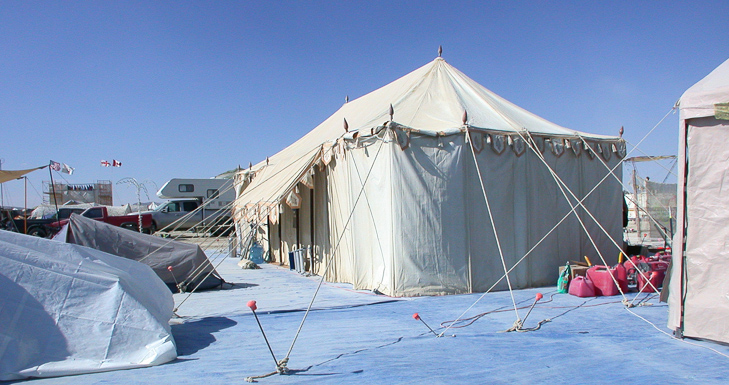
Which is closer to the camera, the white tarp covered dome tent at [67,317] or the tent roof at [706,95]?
the white tarp covered dome tent at [67,317]

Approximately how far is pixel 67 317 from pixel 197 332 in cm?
169

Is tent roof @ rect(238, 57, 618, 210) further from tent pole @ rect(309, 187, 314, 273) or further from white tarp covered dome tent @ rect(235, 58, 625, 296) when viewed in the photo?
tent pole @ rect(309, 187, 314, 273)

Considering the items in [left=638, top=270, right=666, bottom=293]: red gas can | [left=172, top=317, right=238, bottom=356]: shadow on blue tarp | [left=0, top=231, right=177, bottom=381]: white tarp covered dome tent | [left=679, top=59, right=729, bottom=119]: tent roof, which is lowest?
[left=172, top=317, right=238, bottom=356]: shadow on blue tarp

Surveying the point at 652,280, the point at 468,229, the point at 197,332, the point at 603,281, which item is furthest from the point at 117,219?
the point at 652,280

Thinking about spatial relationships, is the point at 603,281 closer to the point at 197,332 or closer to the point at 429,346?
the point at 429,346

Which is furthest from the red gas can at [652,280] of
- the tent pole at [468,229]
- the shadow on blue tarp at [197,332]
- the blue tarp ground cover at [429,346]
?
the shadow on blue tarp at [197,332]

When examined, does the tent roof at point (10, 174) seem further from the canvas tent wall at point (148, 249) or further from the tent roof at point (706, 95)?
the tent roof at point (706, 95)

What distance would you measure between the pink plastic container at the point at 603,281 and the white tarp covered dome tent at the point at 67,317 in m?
6.25

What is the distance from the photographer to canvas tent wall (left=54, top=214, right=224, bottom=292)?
28.8ft

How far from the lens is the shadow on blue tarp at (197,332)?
519 centimetres

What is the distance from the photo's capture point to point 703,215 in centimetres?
485

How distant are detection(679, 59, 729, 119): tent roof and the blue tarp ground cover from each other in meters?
2.27

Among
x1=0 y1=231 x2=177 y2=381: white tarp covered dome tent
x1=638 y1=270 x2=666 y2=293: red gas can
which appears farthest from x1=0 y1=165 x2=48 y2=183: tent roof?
x1=638 y1=270 x2=666 y2=293: red gas can

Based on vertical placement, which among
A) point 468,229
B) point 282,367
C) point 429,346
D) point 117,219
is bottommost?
point 117,219
